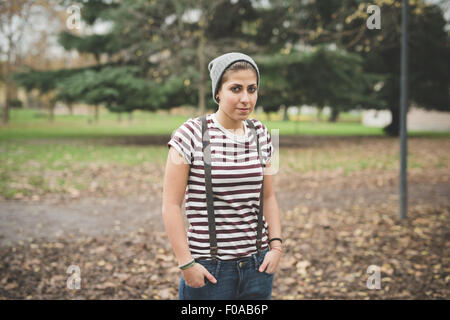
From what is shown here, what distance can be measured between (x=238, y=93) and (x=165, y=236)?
13.5ft

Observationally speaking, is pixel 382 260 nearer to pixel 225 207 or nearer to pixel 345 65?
pixel 225 207

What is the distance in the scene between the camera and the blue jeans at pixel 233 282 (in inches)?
75.7

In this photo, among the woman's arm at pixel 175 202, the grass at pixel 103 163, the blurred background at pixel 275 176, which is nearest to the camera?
the woman's arm at pixel 175 202

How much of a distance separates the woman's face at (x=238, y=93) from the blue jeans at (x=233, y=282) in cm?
71

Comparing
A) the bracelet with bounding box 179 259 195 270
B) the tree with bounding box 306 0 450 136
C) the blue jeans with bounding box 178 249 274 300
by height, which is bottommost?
the blue jeans with bounding box 178 249 274 300

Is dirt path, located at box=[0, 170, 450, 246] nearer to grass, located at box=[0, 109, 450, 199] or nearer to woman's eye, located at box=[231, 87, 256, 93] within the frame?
grass, located at box=[0, 109, 450, 199]

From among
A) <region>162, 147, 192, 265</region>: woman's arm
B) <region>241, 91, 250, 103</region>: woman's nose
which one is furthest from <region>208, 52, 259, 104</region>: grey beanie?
<region>162, 147, 192, 265</region>: woman's arm

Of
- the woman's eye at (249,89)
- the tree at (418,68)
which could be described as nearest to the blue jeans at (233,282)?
the woman's eye at (249,89)

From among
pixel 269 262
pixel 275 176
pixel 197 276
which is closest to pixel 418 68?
pixel 275 176

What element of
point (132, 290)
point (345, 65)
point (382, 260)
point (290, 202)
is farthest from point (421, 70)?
point (132, 290)

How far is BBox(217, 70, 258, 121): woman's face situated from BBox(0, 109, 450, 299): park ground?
2.65 meters

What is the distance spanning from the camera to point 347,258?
4.83 m

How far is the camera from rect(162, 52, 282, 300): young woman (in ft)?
5.88

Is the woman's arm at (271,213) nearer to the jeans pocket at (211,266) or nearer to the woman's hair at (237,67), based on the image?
the jeans pocket at (211,266)
